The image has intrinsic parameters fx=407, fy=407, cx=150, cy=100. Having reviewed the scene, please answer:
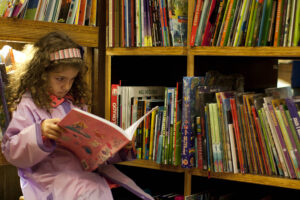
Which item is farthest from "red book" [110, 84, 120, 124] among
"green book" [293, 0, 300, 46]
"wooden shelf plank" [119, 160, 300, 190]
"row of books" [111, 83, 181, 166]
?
"green book" [293, 0, 300, 46]

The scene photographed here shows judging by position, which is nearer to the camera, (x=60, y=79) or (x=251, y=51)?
(x=60, y=79)

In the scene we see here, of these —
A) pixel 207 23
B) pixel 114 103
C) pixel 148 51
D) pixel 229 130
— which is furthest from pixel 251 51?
pixel 114 103

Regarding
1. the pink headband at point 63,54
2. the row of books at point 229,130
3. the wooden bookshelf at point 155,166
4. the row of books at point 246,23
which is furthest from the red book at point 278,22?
the pink headband at point 63,54

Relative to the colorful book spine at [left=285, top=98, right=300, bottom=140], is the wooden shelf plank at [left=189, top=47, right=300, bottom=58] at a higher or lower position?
higher

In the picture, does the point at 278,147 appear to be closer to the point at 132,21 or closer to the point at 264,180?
the point at 264,180

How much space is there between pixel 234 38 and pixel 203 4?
186 mm

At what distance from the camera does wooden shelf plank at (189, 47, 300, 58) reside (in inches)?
58.0

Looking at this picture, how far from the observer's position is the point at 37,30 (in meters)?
1.53

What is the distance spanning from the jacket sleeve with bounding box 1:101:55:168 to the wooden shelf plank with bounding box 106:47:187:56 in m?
0.56

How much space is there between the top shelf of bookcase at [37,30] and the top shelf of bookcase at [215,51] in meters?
0.13

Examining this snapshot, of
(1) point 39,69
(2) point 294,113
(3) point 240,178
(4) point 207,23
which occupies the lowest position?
(3) point 240,178

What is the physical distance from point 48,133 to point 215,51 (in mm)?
729

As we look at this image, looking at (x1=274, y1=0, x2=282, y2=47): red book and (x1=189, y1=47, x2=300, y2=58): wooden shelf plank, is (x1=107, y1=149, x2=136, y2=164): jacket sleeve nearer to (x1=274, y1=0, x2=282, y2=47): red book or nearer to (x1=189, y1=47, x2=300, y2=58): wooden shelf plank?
(x1=189, y1=47, x2=300, y2=58): wooden shelf plank

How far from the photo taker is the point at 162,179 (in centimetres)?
207
